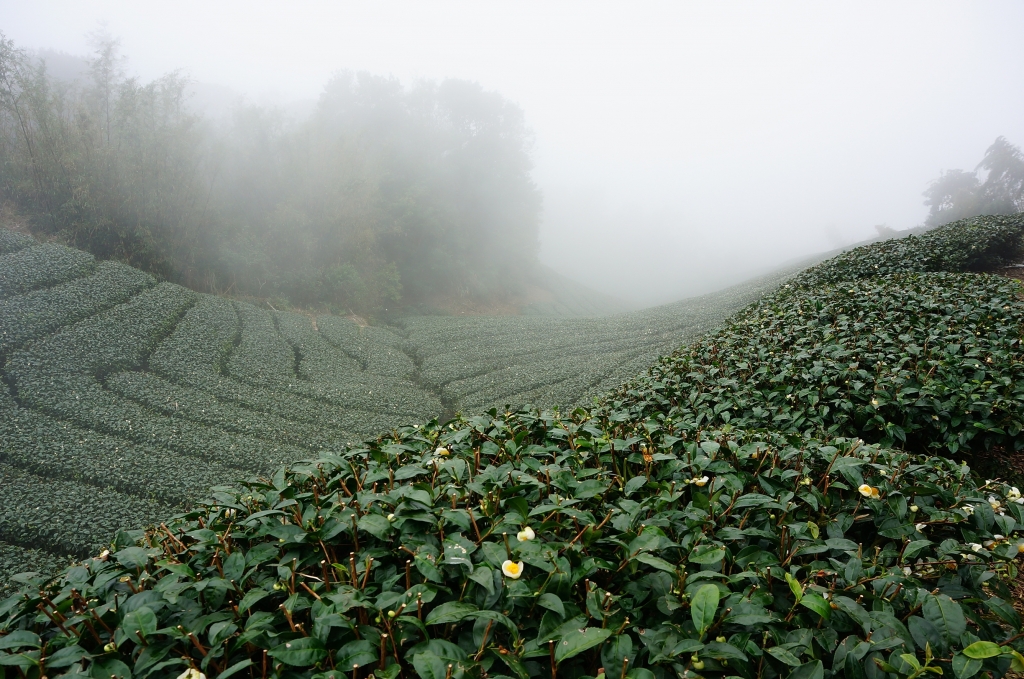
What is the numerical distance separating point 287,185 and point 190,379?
16.3m

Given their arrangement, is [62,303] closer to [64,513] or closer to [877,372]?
[64,513]

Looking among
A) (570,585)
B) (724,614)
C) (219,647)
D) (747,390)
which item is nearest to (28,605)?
(219,647)

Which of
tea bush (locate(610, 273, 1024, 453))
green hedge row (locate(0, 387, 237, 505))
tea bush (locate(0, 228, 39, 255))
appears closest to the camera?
tea bush (locate(610, 273, 1024, 453))

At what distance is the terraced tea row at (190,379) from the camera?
7.39 meters

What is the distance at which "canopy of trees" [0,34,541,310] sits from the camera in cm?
1620

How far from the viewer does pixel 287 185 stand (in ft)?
78.4

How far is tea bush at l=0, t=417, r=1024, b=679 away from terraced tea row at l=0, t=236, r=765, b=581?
6502mm

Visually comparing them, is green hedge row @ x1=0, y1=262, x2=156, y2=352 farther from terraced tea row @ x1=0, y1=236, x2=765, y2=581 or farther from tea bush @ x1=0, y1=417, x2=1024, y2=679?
tea bush @ x1=0, y1=417, x2=1024, y2=679

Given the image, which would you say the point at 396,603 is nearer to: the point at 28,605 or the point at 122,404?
the point at 28,605

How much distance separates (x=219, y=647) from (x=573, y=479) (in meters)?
1.38

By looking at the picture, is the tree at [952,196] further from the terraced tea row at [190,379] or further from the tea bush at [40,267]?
the tea bush at [40,267]

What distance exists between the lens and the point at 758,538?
1925mm

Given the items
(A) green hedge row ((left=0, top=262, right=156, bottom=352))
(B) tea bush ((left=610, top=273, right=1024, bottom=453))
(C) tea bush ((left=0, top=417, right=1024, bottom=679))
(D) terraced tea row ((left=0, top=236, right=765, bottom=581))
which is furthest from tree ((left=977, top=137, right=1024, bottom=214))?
(A) green hedge row ((left=0, top=262, right=156, bottom=352))

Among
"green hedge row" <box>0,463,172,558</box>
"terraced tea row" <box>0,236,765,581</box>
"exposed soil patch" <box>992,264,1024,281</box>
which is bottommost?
"green hedge row" <box>0,463,172,558</box>
